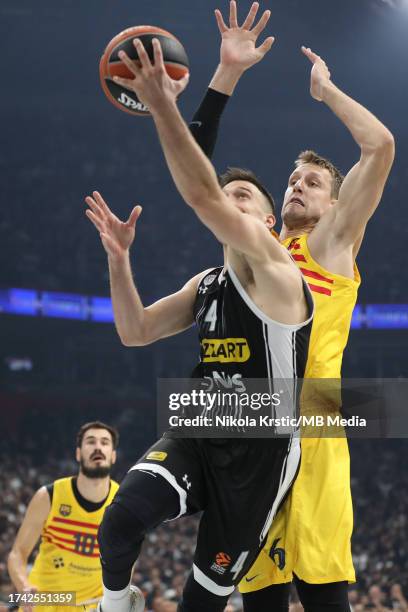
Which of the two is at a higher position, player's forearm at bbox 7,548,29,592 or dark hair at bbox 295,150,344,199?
dark hair at bbox 295,150,344,199

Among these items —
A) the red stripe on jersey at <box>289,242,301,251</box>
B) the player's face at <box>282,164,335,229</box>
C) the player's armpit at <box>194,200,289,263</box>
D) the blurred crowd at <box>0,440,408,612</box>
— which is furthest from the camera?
the blurred crowd at <box>0,440,408,612</box>

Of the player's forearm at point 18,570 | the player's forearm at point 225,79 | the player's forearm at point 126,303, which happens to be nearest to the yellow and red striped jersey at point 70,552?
the player's forearm at point 18,570

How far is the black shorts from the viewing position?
3213 mm

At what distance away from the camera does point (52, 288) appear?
20031 millimetres

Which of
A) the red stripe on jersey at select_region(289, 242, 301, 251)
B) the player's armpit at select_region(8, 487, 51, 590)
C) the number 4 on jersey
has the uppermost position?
the red stripe on jersey at select_region(289, 242, 301, 251)

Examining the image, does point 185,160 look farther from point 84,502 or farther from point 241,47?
point 84,502

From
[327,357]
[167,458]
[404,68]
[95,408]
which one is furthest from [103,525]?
[404,68]

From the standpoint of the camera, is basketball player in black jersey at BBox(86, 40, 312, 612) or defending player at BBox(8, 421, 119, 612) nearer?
basketball player in black jersey at BBox(86, 40, 312, 612)

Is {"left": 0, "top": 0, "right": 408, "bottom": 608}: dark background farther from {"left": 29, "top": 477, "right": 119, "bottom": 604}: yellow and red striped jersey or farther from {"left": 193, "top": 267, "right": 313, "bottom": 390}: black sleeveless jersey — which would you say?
{"left": 193, "top": 267, "right": 313, "bottom": 390}: black sleeveless jersey

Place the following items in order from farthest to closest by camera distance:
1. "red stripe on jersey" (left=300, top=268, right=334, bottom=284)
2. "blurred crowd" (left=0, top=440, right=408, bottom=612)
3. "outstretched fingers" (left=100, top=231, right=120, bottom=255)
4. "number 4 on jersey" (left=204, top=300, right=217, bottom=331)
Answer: "blurred crowd" (left=0, top=440, right=408, bottom=612)
"red stripe on jersey" (left=300, top=268, right=334, bottom=284)
"outstretched fingers" (left=100, top=231, right=120, bottom=255)
"number 4 on jersey" (left=204, top=300, right=217, bottom=331)

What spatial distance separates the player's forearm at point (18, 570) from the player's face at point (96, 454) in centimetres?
79

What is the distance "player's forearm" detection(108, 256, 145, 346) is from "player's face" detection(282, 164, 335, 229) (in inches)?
35.4

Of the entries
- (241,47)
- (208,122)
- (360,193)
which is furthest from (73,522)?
(241,47)

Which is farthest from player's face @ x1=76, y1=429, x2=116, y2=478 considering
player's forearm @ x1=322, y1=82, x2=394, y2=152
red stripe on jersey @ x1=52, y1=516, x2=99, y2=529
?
player's forearm @ x1=322, y1=82, x2=394, y2=152
